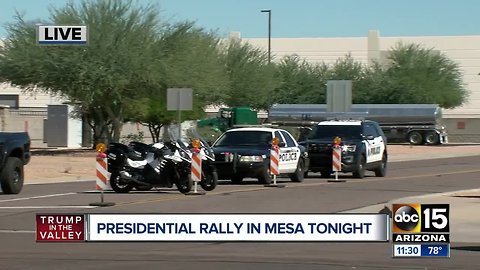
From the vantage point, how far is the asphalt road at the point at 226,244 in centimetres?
1344

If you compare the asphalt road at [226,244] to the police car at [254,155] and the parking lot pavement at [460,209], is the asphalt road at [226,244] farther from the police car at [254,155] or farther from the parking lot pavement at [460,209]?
the parking lot pavement at [460,209]

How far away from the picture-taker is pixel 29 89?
4888 centimetres

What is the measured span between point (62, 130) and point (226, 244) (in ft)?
139

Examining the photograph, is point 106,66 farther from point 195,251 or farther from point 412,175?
point 195,251

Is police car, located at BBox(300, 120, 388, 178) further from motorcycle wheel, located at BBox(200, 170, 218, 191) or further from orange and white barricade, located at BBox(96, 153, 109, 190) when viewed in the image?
orange and white barricade, located at BBox(96, 153, 109, 190)

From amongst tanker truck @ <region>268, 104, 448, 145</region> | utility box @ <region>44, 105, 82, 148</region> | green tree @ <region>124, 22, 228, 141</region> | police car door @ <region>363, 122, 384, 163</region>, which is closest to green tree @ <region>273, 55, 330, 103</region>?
tanker truck @ <region>268, 104, 448, 145</region>

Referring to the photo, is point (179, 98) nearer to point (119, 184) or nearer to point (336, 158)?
point (336, 158)

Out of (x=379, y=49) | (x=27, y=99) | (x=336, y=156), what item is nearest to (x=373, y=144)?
(x=336, y=156)

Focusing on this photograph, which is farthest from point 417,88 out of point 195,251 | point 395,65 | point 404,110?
point 195,251

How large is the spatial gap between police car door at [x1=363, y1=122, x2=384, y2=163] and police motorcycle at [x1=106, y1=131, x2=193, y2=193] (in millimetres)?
9748

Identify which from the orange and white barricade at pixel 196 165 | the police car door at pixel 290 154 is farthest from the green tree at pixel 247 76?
the orange and white barricade at pixel 196 165

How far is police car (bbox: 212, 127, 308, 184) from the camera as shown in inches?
1110

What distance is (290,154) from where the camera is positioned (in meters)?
29.5

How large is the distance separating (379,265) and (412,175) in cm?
2315
